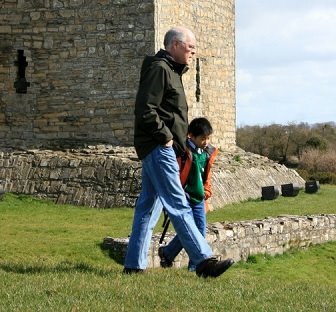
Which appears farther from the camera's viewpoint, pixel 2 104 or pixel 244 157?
pixel 244 157

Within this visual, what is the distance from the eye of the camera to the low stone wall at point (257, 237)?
11680 millimetres

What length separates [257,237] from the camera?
1466 cm

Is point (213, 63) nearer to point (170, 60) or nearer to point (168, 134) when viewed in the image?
point (170, 60)

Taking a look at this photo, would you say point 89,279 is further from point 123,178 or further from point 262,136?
point 262,136

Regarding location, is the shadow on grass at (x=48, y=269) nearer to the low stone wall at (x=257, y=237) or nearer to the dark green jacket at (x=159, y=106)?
the dark green jacket at (x=159, y=106)

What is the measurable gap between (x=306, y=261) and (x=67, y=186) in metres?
5.67

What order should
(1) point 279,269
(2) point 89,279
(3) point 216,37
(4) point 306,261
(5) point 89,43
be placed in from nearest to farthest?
(2) point 89,279 < (1) point 279,269 < (4) point 306,261 < (5) point 89,43 < (3) point 216,37

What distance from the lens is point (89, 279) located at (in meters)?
7.80

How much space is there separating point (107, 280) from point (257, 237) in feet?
24.0

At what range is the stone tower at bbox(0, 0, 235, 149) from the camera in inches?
722

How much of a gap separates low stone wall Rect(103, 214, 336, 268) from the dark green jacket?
3.23 metres

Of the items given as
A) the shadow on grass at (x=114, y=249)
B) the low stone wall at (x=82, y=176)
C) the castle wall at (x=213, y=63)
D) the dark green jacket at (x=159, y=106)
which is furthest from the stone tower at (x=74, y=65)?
the dark green jacket at (x=159, y=106)

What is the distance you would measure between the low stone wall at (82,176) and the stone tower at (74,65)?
19.9 inches

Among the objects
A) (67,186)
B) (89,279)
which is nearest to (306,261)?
(67,186)
